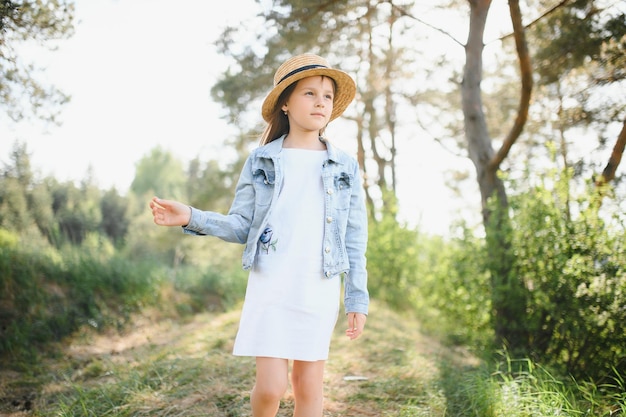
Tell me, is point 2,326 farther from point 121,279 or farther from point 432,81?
point 432,81

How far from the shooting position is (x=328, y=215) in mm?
2379

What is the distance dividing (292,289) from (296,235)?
24cm

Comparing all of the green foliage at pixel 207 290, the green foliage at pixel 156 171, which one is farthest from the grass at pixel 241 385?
the green foliage at pixel 156 171

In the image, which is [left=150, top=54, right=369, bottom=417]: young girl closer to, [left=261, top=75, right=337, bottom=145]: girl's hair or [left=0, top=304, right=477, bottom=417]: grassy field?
[left=261, top=75, right=337, bottom=145]: girl's hair

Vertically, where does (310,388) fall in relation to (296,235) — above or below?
below

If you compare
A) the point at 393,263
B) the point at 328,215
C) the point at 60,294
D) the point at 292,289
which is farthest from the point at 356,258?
the point at 393,263

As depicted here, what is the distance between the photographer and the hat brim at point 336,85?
2.47 m

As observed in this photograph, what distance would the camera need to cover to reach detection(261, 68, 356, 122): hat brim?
2467 millimetres

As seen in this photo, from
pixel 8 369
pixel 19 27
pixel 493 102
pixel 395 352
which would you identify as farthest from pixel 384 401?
pixel 493 102

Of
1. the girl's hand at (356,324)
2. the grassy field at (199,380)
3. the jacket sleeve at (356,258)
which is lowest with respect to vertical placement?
the grassy field at (199,380)

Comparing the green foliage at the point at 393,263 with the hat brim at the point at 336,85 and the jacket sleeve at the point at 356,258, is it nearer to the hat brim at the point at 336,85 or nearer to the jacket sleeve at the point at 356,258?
the hat brim at the point at 336,85

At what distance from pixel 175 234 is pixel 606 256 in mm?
15192

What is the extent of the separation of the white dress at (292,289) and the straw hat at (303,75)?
46 centimetres

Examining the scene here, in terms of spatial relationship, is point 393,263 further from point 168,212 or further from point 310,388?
point 168,212
